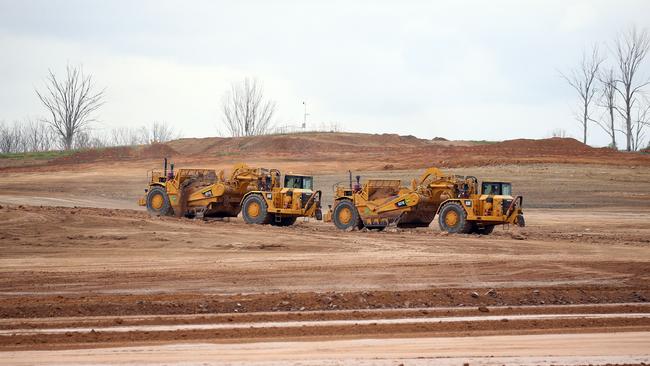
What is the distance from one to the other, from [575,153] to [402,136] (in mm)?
22430

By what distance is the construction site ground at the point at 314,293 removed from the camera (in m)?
10.7

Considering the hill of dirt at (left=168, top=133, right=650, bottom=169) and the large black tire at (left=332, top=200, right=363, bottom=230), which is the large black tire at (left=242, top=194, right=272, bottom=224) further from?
the hill of dirt at (left=168, top=133, right=650, bottom=169)

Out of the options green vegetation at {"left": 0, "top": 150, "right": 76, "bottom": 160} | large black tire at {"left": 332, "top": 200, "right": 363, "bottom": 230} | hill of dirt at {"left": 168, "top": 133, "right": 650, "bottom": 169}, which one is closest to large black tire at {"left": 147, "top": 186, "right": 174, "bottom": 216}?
A: large black tire at {"left": 332, "top": 200, "right": 363, "bottom": 230}

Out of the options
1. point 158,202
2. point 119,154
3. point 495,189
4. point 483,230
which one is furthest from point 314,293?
point 119,154

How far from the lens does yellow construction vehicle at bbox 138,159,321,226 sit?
94.1ft

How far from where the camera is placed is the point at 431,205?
27203 mm

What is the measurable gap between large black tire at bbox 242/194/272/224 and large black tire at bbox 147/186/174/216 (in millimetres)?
2756

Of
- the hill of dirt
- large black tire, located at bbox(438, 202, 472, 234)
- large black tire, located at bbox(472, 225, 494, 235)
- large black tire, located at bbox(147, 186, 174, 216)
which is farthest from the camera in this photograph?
the hill of dirt

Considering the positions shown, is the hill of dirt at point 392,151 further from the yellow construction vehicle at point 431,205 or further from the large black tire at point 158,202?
the large black tire at point 158,202

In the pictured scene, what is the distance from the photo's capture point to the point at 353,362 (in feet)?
32.7

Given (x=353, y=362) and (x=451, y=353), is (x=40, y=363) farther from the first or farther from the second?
(x=451, y=353)

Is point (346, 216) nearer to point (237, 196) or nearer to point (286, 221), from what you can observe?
point (286, 221)

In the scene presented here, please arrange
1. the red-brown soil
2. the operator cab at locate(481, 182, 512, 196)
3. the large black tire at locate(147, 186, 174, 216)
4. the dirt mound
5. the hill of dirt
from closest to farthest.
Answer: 1. the operator cab at locate(481, 182, 512, 196)
2. the large black tire at locate(147, 186, 174, 216)
3. the hill of dirt
4. the red-brown soil
5. the dirt mound

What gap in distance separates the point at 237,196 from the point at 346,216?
165 inches
